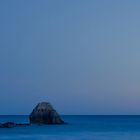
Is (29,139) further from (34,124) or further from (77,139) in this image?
(34,124)

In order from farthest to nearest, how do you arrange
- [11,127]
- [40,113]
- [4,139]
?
[40,113] < [11,127] < [4,139]

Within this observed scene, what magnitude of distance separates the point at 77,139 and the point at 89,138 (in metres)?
3.76

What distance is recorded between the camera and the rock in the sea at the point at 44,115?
126 metres

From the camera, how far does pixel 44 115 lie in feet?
420

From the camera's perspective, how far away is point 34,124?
428 ft

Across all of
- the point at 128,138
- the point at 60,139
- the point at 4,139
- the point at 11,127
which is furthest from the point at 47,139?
the point at 11,127

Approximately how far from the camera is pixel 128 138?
84938 millimetres

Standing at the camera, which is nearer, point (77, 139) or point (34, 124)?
point (77, 139)

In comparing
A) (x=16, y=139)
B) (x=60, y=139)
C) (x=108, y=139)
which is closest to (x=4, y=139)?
(x=16, y=139)

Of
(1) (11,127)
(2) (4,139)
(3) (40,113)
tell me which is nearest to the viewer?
(2) (4,139)

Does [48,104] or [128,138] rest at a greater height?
[48,104]

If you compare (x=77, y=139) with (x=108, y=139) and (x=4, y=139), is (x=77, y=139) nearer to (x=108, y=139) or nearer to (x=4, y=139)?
(x=108, y=139)

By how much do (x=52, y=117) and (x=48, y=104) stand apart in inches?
171

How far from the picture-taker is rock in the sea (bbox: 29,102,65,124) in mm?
125625
